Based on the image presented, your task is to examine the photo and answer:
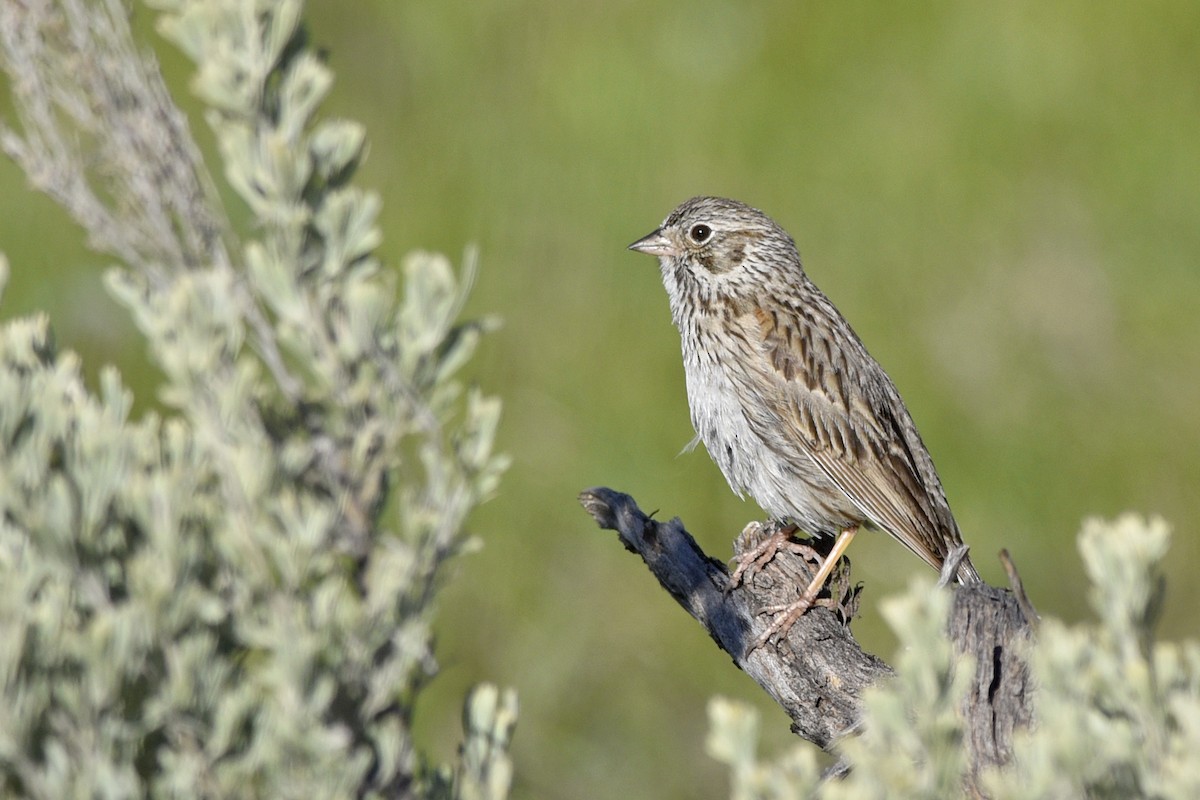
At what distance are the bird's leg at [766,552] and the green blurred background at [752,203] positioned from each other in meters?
1.23

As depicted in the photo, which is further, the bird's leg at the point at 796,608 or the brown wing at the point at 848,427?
the brown wing at the point at 848,427

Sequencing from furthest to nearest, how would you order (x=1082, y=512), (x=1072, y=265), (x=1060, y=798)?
1. (x=1072, y=265)
2. (x=1082, y=512)
3. (x=1060, y=798)

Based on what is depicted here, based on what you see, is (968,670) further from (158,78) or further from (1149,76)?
(1149,76)

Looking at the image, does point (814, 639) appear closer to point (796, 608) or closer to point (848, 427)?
point (796, 608)

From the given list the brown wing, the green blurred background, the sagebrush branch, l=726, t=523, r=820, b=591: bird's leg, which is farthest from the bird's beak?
the green blurred background

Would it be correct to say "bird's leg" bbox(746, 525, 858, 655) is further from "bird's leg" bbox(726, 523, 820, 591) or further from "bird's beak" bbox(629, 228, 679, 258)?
"bird's beak" bbox(629, 228, 679, 258)

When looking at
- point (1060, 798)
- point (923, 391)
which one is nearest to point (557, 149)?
point (923, 391)

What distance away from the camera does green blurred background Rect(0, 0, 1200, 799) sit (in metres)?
6.38

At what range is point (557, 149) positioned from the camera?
796 centimetres

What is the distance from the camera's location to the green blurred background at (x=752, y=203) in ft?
20.9

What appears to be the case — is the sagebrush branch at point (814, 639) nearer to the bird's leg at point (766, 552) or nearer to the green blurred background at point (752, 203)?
the bird's leg at point (766, 552)

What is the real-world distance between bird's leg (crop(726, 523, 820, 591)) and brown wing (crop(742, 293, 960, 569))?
23 cm

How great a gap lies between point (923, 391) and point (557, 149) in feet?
7.69

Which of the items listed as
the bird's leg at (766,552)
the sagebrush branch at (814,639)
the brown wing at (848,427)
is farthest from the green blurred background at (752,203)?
the sagebrush branch at (814,639)
